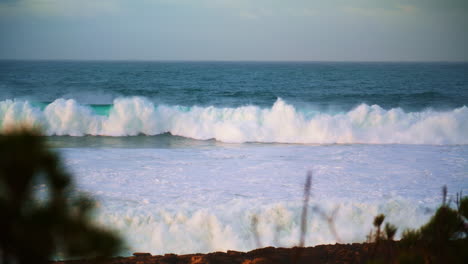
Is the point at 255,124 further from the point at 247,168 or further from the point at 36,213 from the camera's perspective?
the point at 36,213

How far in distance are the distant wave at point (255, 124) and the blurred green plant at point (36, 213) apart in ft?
36.6

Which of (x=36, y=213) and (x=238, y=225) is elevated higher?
(x=36, y=213)

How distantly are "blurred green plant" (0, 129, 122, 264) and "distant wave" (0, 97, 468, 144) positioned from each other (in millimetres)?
11162

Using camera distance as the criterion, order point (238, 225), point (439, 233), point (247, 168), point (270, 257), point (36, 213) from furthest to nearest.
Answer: point (247, 168)
point (238, 225)
point (270, 257)
point (439, 233)
point (36, 213)

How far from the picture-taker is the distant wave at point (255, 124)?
1224 cm

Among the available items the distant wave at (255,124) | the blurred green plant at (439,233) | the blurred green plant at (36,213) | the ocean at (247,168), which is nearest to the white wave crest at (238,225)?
the ocean at (247,168)

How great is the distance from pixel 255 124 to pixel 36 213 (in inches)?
480

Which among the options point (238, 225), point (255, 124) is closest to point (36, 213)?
point (238, 225)

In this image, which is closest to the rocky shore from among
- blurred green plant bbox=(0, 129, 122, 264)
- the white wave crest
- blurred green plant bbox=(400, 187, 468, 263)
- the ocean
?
the ocean

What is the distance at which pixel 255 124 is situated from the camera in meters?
13.0

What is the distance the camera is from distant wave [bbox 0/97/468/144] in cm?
1224

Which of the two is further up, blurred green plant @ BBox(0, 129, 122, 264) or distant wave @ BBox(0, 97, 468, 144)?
blurred green plant @ BBox(0, 129, 122, 264)

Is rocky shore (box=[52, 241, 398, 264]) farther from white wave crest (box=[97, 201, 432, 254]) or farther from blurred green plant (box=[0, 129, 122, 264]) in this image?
blurred green plant (box=[0, 129, 122, 264])

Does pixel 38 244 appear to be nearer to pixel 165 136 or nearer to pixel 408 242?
pixel 408 242
